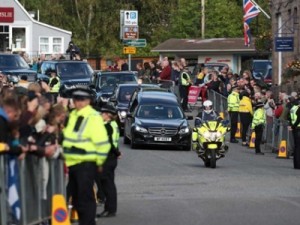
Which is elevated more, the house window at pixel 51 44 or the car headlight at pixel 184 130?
the house window at pixel 51 44

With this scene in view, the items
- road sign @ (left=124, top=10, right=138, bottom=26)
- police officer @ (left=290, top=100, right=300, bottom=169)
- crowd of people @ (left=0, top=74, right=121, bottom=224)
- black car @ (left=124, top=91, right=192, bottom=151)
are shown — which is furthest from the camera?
road sign @ (left=124, top=10, right=138, bottom=26)

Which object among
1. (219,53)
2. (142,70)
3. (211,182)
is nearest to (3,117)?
(211,182)

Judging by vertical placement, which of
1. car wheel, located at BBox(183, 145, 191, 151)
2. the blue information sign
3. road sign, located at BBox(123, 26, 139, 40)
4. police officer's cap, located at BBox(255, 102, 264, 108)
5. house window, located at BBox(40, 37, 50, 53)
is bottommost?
car wheel, located at BBox(183, 145, 191, 151)

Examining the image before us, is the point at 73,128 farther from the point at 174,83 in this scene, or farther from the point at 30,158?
the point at 174,83

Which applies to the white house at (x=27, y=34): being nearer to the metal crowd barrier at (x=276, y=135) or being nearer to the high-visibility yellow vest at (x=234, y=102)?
the high-visibility yellow vest at (x=234, y=102)

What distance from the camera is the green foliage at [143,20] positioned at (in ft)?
263

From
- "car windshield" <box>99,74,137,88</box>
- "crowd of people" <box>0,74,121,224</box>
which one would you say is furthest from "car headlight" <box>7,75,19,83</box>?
"crowd of people" <box>0,74,121,224</box>

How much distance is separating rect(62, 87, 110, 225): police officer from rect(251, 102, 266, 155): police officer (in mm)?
18423

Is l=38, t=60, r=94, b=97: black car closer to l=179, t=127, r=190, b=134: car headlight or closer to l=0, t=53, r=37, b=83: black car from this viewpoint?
l=0, t=53, r=37, b=83: black car

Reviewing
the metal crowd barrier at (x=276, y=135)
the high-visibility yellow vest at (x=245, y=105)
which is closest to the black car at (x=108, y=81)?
the high-visibility yellow vest at (x=245, y=105)

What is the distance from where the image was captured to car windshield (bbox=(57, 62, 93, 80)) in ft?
146

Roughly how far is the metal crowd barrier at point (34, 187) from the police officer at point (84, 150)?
323 mm

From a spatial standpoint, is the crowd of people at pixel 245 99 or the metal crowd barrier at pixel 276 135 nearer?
the metal crowd barrier at pixel 276 135

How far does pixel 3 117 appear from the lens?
42.4ft
